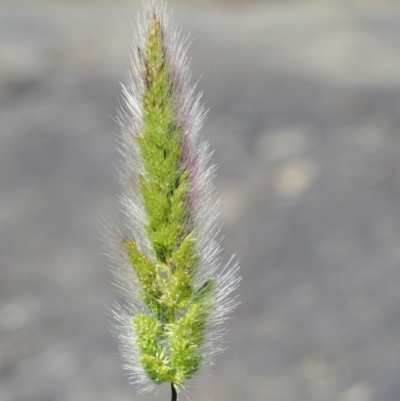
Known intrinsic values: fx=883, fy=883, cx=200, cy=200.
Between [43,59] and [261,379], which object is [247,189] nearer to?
[261,379]

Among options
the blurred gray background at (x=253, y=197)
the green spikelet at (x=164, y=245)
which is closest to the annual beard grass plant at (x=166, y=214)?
the green spikelet at (x=164, y=245)

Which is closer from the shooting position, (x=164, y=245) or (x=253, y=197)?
(x=164, y=245)

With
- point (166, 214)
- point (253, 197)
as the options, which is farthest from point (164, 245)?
point (253, 197)

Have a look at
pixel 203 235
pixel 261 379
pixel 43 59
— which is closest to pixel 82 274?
pixel 261 379

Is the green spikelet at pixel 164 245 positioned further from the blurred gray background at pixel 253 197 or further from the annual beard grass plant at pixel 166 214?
the blurred gray background at pixel 253 197

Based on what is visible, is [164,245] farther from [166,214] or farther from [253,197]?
[253,197]

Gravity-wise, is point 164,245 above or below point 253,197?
above
